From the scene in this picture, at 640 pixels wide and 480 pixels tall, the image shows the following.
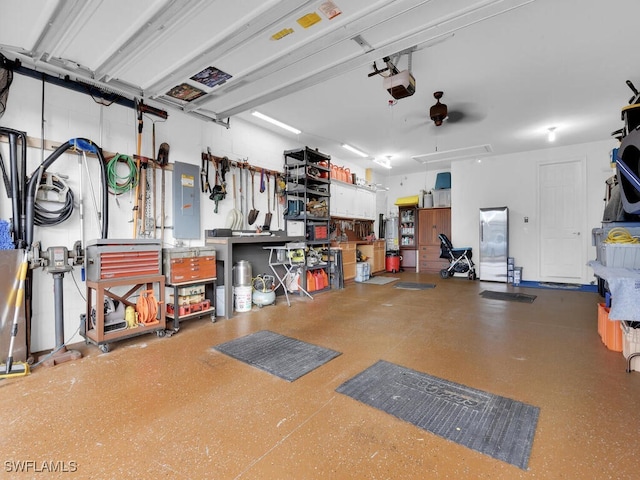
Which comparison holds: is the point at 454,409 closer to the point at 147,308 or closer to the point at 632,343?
the point at 632,343

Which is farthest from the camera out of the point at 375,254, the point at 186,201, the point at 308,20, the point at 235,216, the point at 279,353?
the point at 375,254

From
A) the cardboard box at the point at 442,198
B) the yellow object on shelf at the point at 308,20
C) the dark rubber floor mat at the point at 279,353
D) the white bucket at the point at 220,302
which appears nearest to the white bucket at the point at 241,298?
the white bucket at the point at 220,302

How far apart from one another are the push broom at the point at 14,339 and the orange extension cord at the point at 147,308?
936 mm

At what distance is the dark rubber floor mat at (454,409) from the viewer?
1619 mm

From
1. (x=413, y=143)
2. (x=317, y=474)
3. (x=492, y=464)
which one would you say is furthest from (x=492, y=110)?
(x=317, y=474)

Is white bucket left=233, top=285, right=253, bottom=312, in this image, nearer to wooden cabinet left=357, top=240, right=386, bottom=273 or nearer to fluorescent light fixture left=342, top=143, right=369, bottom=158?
fluorescent light fixture left=342, top=143, right=369, bottom=158

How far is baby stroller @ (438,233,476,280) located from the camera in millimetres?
7707

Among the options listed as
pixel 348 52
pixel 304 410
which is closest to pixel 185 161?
pixel 348 52

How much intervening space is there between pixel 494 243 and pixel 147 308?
732 centimetres

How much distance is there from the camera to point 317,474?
4.66ft

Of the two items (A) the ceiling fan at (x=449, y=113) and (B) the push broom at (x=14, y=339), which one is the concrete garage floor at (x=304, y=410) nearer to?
(B) the push broom at (x=14, y=339)

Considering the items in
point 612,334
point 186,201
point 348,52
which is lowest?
point 612,334

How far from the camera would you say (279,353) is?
113 inches

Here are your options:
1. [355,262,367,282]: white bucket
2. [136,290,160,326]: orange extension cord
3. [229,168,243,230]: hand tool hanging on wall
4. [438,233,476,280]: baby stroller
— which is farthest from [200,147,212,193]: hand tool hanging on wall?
[438,233,476,280]: baby stroller
